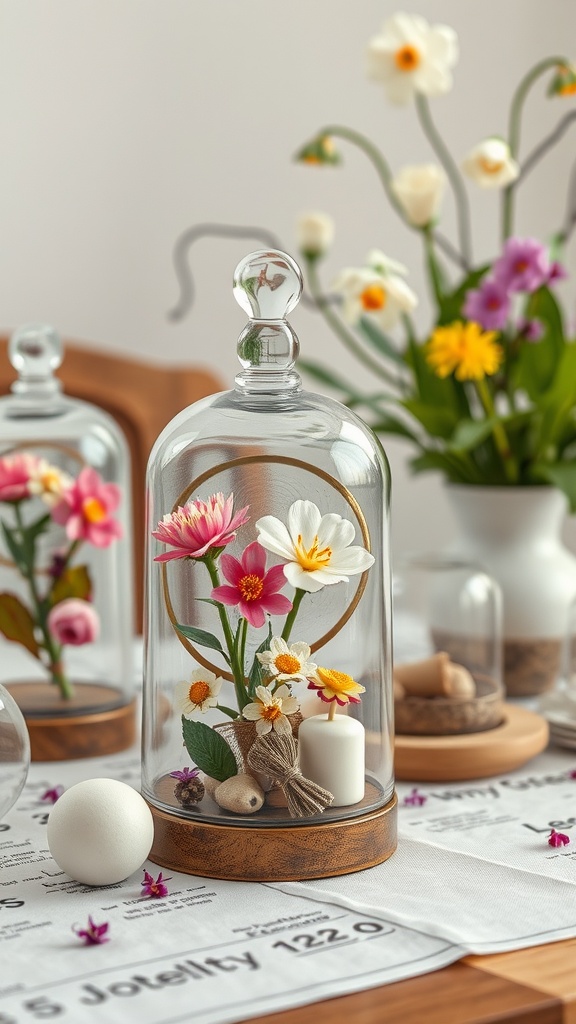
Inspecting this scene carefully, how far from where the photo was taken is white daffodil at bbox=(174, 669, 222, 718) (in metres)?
0.73

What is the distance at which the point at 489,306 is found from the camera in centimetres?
119

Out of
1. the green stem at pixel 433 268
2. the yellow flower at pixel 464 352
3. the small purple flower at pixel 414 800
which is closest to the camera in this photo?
the small purple flower at pixel 414 800

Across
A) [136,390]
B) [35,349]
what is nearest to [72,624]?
[35,349]

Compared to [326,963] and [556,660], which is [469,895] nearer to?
[326,963]

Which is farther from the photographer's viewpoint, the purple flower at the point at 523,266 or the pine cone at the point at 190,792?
the purple flower at the point at 523,266

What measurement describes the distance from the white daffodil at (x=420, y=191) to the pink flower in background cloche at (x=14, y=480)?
0.50 meters

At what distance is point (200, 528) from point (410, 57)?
72 centimetres

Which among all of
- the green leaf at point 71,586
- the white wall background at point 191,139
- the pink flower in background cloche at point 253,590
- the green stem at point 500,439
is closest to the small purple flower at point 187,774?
the pink flower in background cloche at point 253,590

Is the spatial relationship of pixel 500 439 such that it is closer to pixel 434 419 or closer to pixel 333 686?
pixel 434 419

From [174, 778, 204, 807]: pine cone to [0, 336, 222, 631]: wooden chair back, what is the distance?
2.99 ft

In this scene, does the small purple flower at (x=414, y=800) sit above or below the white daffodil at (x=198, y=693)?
below

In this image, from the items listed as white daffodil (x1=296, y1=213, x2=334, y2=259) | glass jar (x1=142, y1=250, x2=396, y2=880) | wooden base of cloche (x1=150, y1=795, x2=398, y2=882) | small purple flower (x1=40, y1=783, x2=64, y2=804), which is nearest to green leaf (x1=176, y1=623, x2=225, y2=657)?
glass jar (x1=142, y1=250, x2=396, y2=880)

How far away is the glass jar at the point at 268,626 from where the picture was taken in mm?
716

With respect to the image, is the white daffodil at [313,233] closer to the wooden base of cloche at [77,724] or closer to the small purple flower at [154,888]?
the wooden base of cloche at [77,724]
